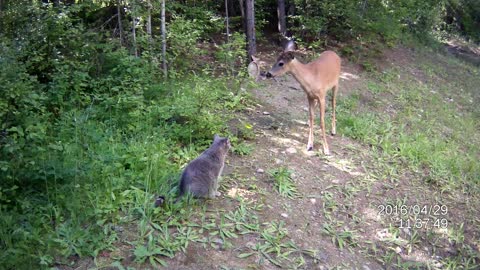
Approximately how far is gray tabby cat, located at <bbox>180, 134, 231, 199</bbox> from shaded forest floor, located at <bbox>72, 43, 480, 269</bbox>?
0.16 metres

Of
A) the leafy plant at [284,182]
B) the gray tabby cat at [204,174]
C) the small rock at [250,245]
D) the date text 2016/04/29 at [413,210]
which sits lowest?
the date text 2016/04/29 at [413,210]

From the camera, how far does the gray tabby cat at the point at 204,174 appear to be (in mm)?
4105

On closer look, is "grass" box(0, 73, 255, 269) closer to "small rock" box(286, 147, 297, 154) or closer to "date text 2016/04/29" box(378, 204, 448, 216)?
"small rock" box(286, 147, 297, 154)

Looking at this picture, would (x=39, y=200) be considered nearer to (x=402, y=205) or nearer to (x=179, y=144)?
(x=179, y=144)

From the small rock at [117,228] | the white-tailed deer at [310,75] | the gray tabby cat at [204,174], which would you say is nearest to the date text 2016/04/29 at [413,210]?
the white-tailed deer at [310,75]

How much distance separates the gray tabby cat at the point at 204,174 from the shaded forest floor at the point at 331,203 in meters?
0.16

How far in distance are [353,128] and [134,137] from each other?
11.8 feet

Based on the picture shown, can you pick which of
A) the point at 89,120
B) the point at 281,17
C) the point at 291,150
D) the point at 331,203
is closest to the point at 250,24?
the point at 281,17

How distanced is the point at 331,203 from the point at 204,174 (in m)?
1.58

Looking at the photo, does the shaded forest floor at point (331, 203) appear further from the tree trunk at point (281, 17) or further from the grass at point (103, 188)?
the tree trunk at point (281, 17)

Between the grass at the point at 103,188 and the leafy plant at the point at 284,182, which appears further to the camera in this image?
the leafy plant at the point at 284,182

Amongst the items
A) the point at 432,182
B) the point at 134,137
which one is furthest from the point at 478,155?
the point at 134,137

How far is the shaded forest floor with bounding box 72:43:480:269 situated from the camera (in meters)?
3.86

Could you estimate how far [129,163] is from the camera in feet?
14.7
